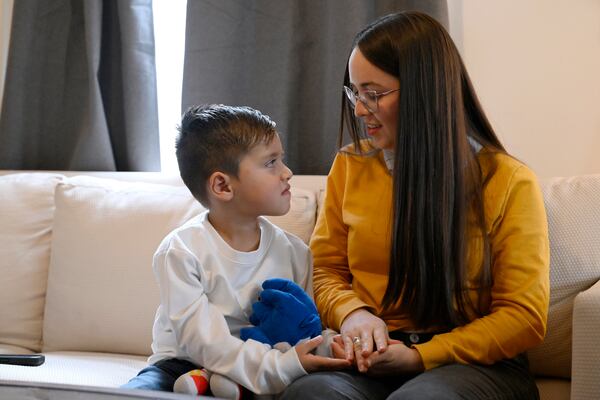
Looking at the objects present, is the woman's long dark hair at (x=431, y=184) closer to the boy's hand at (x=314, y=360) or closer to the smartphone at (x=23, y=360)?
the boy's hand at (x=314, y=360)

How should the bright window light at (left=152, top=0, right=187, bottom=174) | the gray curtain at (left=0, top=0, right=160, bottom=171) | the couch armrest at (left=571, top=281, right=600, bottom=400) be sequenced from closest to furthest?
the couch armrest at (left=571, top=281, right=600, bottom=400) → the gray curtain at (left=0, top=0, right=160, bottom=171) → the bright window light at (left=152, top=0, right=187, bottom=174)

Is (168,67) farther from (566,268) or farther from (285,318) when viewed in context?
(566,268)

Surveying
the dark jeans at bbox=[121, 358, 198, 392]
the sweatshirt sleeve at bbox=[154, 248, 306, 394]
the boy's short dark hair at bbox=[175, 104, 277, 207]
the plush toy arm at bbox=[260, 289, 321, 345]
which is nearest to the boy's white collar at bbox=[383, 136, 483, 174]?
the boy's short dark hair at bbox=[175, 104, 277, 207]

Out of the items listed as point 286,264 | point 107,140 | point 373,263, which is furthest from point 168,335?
point 107,140

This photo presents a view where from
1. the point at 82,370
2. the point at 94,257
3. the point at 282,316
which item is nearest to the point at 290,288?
the point at 282,316

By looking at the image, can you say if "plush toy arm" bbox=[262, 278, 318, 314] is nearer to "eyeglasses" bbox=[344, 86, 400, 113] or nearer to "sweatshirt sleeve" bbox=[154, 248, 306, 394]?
"sweatshirt sleeve" bbox=[154, 248, 306, 394]

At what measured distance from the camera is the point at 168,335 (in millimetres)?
1661

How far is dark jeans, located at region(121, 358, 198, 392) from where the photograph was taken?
4.91 ft

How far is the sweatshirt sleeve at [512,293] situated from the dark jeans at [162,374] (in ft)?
1.53

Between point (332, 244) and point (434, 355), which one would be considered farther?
point (332, 244)

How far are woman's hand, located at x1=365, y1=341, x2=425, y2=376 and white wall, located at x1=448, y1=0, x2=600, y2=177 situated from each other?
99 cm

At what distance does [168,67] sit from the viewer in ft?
9.34

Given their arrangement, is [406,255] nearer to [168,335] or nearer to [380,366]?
[380,366]

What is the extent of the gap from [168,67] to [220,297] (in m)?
1.41
